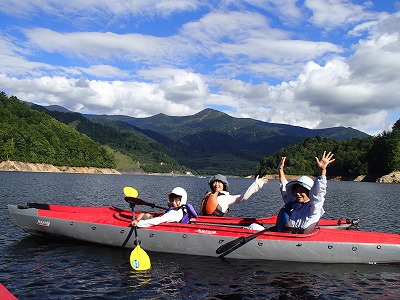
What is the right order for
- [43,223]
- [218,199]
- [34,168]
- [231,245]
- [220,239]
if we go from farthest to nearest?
1. [34,168]
2. [43,223]
3. [218,199]
4. [220,239]
5. [231,245]

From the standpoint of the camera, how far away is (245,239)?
1485cm

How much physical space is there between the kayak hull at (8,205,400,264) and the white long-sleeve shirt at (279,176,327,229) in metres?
0.56

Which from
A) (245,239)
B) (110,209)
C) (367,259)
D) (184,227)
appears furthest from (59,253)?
(367,259)

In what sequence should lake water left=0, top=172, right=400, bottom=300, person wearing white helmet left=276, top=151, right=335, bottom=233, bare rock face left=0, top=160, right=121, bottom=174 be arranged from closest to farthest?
lake water left=0, top=172, right=400, bottom=300 → person wearing white helmet left=276, top=151, right=335, bottom=233 → bare rock face left=0, top=160, right=121, bottom=174

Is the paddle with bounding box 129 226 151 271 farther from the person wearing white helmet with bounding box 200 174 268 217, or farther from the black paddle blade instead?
the person wearing white helmet with bounding box 200 174 268 217

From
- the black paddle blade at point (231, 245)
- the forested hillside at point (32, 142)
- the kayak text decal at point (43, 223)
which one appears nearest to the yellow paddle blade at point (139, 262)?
the black paddle blade at point (231, 245)

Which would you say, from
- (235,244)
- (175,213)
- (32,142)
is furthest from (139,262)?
(32,142)

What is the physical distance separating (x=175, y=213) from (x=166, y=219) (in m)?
0.45

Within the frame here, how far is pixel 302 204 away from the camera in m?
14.3

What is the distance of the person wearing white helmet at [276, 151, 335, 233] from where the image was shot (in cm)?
1282

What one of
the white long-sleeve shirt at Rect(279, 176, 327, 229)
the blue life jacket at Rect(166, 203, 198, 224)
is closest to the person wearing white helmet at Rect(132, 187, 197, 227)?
the blue life jacket at Rect(166, 203, 198, 224)

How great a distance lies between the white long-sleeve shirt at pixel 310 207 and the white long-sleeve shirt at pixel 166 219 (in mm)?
4477

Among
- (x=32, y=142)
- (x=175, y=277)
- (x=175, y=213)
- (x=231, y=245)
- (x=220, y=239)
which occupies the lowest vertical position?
(x=175, y=277)

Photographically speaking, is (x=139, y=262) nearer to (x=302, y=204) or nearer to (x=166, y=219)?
(x=166, y=219)
